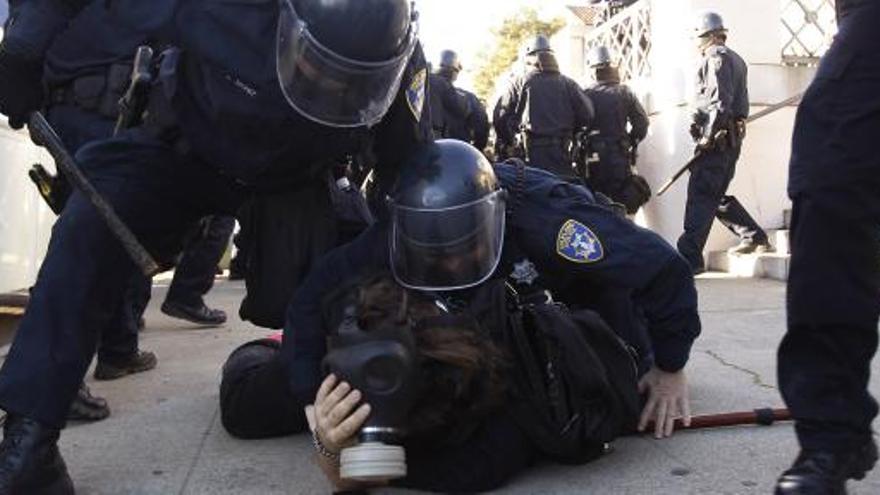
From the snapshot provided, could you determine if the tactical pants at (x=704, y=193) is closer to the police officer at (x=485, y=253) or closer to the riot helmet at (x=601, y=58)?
the riot helmet at (x=601, y=58)

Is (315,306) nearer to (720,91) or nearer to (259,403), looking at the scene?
(259,403)

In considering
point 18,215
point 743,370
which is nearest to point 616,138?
point 743,370

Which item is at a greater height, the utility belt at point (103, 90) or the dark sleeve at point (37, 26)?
the dark sleeve at point (37, 26)

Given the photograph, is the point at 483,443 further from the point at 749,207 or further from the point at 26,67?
the point at 749,207

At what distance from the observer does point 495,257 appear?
2.04 m

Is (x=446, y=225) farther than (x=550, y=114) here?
No

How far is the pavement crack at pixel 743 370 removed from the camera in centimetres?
274

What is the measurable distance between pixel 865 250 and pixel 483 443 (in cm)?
80

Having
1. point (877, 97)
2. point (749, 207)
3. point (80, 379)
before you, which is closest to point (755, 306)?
point (749, 207)

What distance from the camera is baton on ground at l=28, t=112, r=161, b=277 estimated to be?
1.89m

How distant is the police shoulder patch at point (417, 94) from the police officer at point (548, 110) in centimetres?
399

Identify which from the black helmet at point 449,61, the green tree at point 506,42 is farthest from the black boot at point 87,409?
the green tree at point 506,42

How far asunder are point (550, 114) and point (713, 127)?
3.68 feet

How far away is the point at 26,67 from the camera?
1933 millimetres
